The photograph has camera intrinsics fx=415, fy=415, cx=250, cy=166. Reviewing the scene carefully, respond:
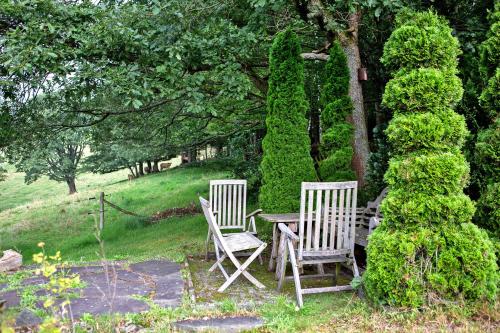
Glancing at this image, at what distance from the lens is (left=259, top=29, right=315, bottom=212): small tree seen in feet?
21.6

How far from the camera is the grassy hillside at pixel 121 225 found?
A: 8.58m

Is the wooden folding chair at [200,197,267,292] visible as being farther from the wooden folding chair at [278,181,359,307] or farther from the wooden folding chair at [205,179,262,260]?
the wooden folding chair at [205,179,262,260]

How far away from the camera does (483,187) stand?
4715mm

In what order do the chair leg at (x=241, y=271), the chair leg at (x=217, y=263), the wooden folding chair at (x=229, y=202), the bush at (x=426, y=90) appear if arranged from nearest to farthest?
the bush at (x=426, y=90), the chair leg at (x=241, y=271), the chair leg at (x=217, y=263), the wooden folding chair at (x=229, y=202)

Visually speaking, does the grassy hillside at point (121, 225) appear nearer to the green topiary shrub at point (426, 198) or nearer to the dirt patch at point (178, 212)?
the dirt patch at point (178, 212)

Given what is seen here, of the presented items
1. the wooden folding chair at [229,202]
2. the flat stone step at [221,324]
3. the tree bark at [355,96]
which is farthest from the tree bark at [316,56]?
the flat stone step at [221,324]

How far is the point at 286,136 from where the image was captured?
6.57 m

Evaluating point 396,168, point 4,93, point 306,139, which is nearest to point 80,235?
point 4,93

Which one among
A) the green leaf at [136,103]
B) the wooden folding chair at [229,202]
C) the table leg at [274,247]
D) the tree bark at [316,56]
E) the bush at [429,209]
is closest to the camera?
the bush at [429,209]

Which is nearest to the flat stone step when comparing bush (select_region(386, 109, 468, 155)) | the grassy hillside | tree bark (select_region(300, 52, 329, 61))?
the grassy hillside

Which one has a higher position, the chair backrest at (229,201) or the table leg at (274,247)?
the chair backrest at (229,201)

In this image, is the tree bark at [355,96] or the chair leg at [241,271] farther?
the tree bark at [355,96]

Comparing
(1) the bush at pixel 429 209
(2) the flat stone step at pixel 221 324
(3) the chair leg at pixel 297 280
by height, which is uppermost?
(1) the bush at pixel 429 209

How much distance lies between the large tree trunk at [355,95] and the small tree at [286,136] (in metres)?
1.13
